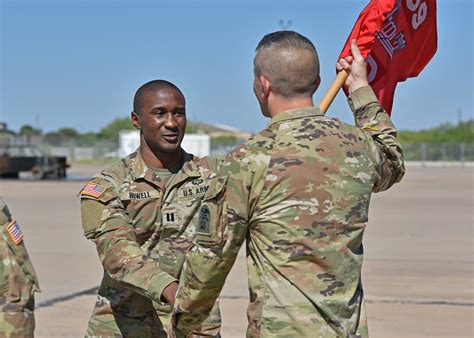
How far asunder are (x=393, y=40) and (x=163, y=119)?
1171mm

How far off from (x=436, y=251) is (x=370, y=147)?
12.4m

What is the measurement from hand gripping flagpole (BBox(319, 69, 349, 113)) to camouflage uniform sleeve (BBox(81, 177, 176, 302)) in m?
0.99

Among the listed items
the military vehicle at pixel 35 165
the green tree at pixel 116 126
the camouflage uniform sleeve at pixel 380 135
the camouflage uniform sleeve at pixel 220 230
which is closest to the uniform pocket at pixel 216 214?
the camouflage uniform sleeve at pixel 220 230

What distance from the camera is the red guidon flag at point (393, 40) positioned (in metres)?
4.67

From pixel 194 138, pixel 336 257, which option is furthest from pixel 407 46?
pixel 194 138

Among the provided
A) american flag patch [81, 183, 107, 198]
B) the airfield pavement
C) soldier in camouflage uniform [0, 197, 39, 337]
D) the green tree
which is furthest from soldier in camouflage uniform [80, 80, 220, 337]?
the green tree

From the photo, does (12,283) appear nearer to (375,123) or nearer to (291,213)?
(291,213)

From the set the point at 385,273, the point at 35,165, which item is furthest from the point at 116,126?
the point at 385,273

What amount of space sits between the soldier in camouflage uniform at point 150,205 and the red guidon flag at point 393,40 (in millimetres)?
979

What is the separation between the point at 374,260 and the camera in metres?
14.7

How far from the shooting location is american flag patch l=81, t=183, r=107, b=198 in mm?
4809

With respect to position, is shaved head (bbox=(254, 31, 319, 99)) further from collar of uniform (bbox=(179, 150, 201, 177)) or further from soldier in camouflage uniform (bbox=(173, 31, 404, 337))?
collar of uniform (bbox=(179, 150, 201, 177))

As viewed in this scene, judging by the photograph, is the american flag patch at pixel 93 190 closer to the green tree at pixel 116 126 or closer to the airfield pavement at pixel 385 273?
the airfield pavement at pixel 385 273

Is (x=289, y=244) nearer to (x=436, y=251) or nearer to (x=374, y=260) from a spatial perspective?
(x=374, y=260)
